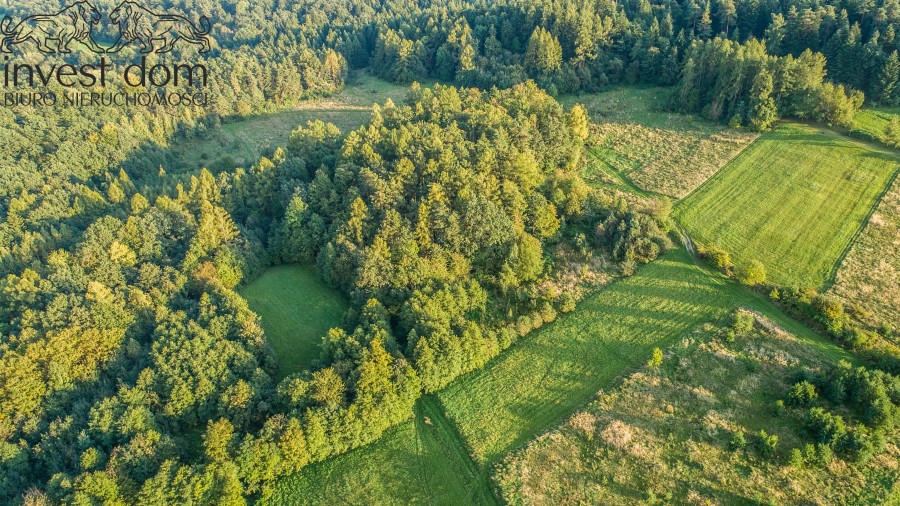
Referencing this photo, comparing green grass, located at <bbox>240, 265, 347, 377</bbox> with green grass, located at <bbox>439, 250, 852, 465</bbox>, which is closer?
green grass, located at <bbox>439, 250, 852, 465</bbox>

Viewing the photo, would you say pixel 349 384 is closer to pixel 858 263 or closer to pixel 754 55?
pixel 858 263

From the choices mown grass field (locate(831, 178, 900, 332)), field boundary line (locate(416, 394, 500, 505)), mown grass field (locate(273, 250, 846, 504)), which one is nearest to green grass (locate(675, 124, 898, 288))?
mown grass field (locate(831, 178, 900, 332))

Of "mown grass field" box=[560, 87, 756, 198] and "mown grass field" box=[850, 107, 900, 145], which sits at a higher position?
"mown grass field" box=[850, 107, 900, 145]

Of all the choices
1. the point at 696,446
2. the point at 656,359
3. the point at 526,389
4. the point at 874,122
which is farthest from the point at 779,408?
the point at 874,122

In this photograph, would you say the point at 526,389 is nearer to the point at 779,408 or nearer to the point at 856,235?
the point at 779,408

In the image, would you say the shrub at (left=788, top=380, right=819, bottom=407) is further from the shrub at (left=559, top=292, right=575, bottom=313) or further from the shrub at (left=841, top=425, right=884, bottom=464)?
the shrub at (left=559, top=292, right=575, bottom=313)

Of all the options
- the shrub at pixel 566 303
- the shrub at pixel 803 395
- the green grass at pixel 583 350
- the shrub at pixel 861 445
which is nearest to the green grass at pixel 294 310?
the green grass at pixel 583 350

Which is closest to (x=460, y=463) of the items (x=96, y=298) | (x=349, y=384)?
(x=349, y=384)
